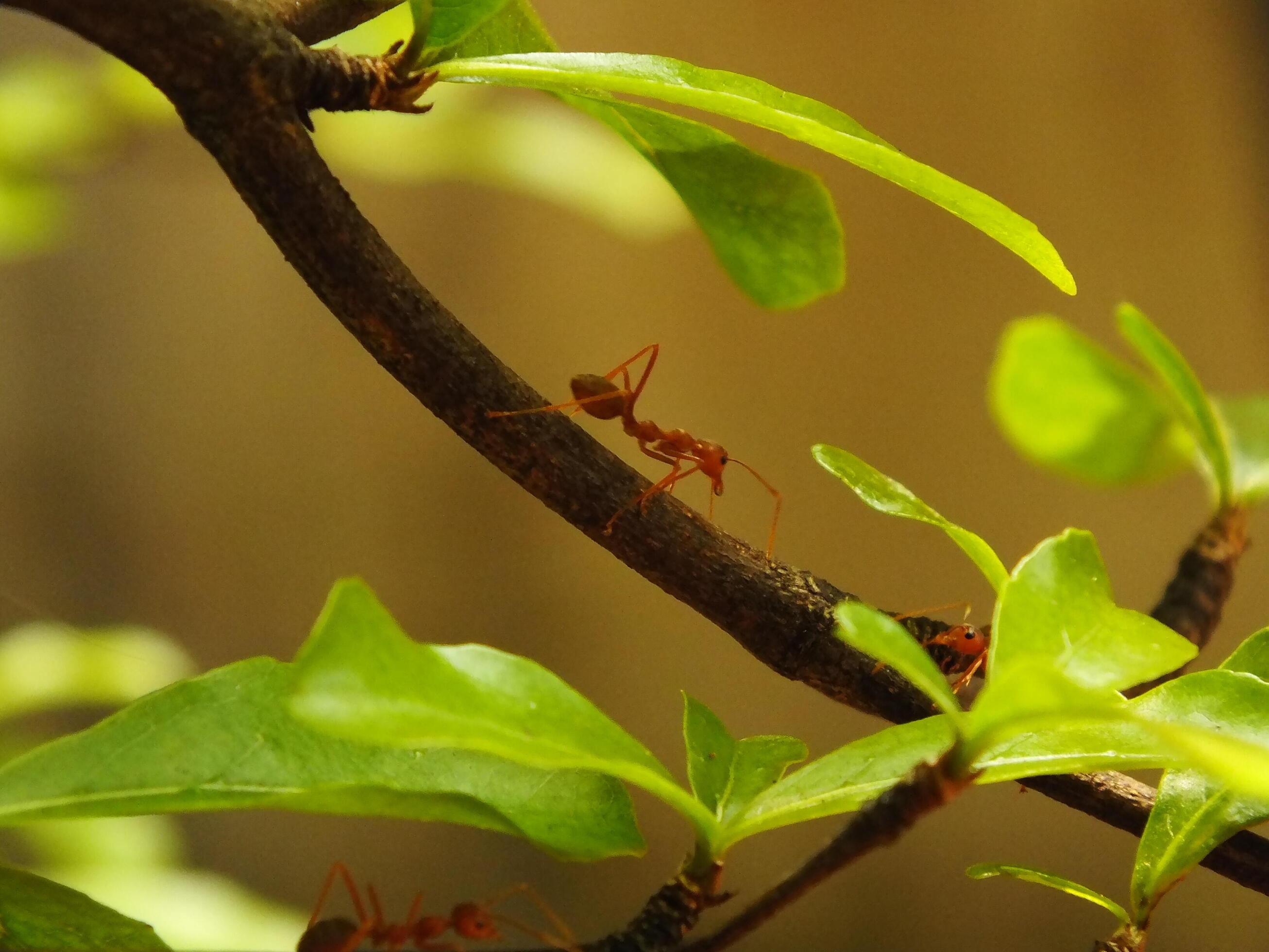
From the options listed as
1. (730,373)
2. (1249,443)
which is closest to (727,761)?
(1249,443)

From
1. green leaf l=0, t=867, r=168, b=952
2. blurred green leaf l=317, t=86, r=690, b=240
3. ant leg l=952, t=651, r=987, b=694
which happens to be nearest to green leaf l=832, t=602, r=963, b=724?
ant leg l=952, t=651, r=987, b=694

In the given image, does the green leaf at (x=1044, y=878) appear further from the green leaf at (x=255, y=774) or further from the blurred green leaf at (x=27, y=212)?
the blurred green leaf at (x=27, y=212)

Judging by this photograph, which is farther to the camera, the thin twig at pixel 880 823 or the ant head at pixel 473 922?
the ant head at pixel 473 922

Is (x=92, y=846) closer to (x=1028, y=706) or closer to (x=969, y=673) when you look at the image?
(x=969, y=673)

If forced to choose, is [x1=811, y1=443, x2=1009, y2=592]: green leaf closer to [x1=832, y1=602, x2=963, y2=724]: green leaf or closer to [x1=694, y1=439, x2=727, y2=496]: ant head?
[x1=832, y1=602, x2=963, y2=724]: green leaf

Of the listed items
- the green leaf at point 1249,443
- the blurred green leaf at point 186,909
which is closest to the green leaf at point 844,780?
the green leaf at point 1249,443

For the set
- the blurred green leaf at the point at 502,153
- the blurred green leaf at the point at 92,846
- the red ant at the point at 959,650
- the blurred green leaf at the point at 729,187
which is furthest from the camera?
the blurred green leaf at the point at 502,153

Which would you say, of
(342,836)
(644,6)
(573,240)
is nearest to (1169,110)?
(644,6)

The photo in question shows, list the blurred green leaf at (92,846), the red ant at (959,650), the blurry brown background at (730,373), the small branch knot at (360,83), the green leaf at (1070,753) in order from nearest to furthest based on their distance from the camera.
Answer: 1. the green leaf at (1070,753)
2. the small branch knot at (360,83)
3. the red ant at (959,650)
4. the blurred green leaf at (92,846)
5. the blurry brown background at (730,373)
